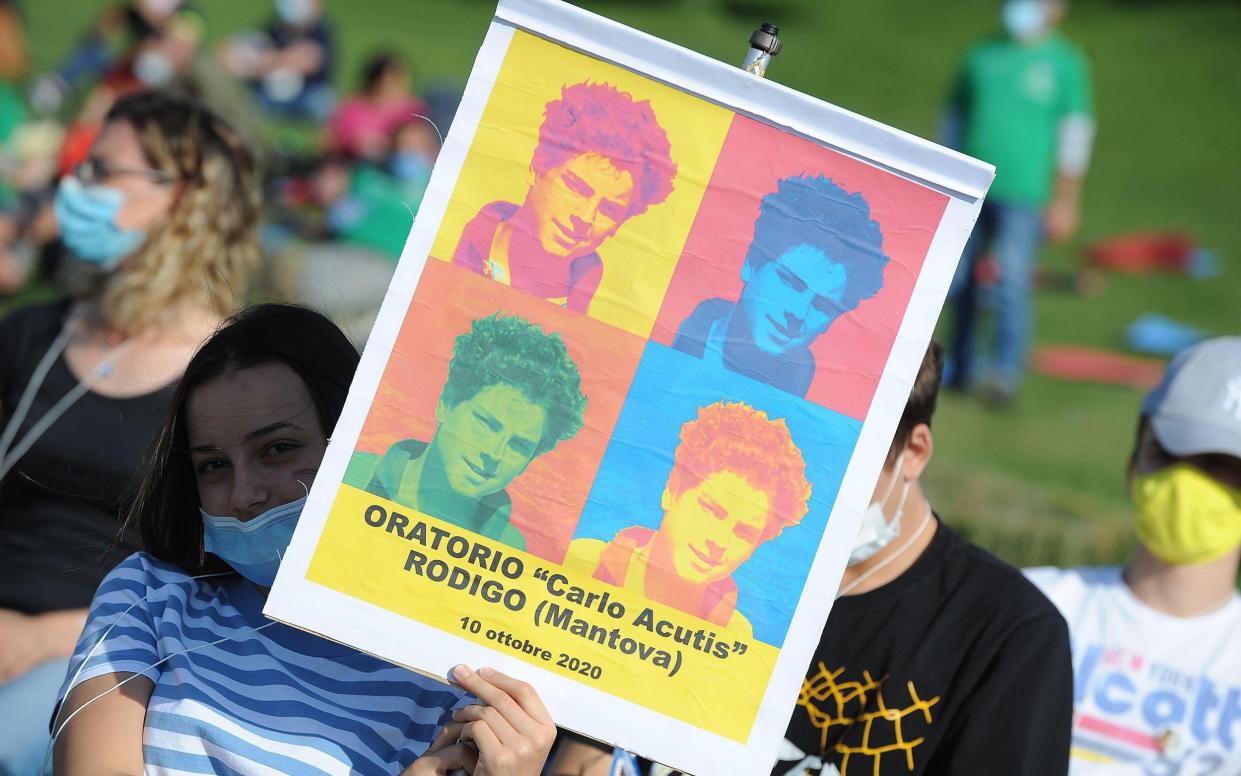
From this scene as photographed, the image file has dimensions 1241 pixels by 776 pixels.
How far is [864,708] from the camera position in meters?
2.75

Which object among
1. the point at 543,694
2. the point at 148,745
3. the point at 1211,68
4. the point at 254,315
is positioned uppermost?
the point at 1211,68

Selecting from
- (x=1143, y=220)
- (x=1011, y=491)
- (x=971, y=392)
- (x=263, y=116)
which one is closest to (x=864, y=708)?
(x=1011, y=491)

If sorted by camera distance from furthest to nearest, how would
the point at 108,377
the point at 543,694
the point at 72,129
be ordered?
the point at 72,129 → the point at 108,377 → the point at 543,694

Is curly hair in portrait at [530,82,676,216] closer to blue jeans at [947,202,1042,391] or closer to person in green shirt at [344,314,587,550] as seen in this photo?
person in green shirt at [344,314,587,550]

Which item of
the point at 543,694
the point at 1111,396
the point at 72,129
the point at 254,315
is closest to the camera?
the point at 543,694

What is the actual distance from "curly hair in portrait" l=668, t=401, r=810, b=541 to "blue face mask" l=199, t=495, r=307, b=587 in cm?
70

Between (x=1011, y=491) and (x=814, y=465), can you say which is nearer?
(x=814, y=465)

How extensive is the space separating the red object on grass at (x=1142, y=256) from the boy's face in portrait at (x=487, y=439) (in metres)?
11.6

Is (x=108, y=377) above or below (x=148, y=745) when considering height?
above

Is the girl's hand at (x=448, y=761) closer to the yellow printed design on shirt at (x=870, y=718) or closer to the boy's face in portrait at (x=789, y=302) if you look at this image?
the boy's face in portrait at (x=789, y=302)

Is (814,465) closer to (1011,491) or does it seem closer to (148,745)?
(148,745)

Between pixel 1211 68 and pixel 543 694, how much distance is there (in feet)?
64.0

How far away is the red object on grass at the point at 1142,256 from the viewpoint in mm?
12648

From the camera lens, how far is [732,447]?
210 centimetres
